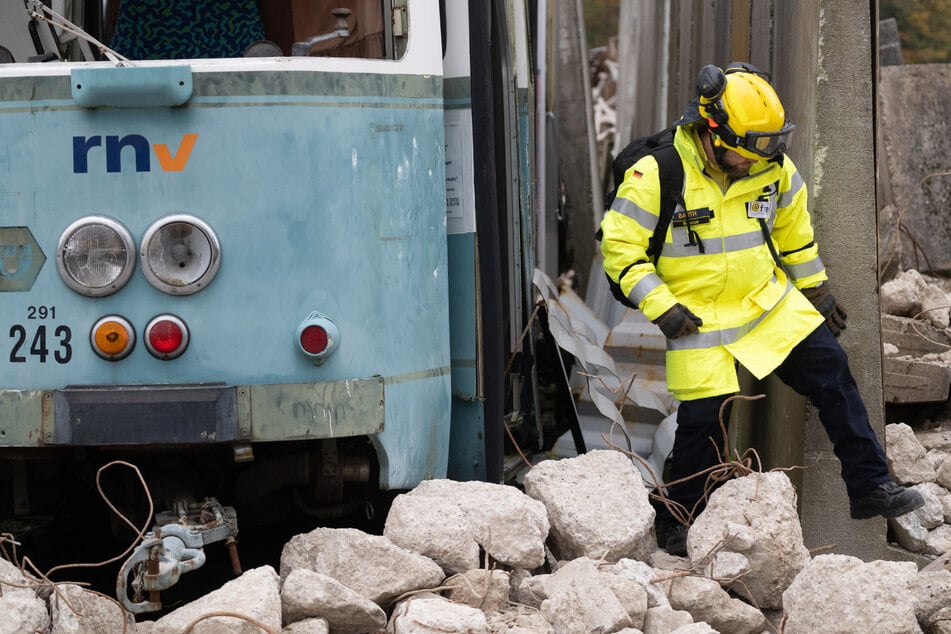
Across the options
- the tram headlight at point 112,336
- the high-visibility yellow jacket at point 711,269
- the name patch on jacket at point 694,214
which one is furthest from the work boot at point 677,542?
the tram headlight at point 112,336

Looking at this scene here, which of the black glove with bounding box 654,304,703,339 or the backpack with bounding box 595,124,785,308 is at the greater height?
the backpack with bounding box 595,124,785,308

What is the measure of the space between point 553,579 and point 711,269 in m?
1.57

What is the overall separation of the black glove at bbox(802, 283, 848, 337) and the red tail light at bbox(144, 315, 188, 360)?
Result: 2485 millimetres

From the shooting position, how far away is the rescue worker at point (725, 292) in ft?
16.5

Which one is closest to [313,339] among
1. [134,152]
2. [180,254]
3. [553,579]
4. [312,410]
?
[312,410]

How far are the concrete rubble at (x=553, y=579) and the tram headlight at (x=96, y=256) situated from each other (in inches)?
33.9

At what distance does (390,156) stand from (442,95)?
0.36 meters

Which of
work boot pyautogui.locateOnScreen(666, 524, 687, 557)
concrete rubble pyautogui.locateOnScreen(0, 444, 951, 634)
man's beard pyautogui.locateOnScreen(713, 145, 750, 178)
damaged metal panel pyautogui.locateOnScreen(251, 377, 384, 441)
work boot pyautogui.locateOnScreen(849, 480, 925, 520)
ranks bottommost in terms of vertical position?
work boot pyautogui.locateOnScreen(666, 524, 687, 557)

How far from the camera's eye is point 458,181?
15.9 ft

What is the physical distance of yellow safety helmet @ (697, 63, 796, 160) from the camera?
4922 mm

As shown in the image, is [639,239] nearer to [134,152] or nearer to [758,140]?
[758,140]

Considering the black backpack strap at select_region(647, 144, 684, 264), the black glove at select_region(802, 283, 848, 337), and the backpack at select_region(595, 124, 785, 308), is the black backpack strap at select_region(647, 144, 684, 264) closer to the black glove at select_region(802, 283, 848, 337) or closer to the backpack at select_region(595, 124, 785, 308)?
the backpack at select_region(595, 124, 785, 308)

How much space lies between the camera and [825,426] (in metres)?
5.23

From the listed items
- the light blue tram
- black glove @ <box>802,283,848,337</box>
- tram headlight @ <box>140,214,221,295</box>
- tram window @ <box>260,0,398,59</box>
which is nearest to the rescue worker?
black glove @ <box>802,283,848,337</box>
